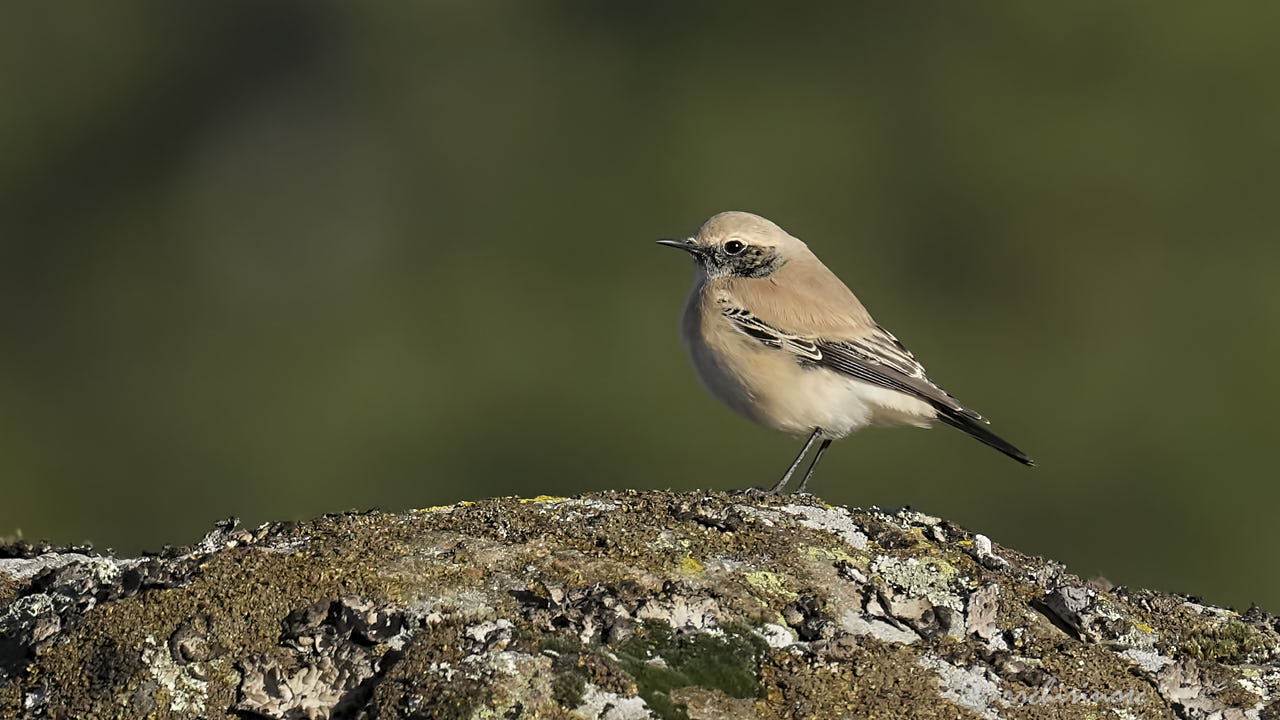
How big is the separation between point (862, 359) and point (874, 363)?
8 cm

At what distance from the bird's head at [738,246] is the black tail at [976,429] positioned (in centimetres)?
165

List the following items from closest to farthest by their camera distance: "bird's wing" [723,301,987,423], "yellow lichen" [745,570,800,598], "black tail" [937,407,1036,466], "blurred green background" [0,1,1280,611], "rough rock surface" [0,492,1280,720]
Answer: "rough rock surface" [0,492,1280,720] < "yellow lichen" [745,570,800,598] < "black tail" [937,407,1036,466] < "bird's wing" [723,301,987,423] < "blurred green background" [0,1,1280,611]

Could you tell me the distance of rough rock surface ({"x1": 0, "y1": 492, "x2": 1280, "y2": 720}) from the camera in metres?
4.84

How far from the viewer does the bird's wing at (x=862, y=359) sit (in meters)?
9.57

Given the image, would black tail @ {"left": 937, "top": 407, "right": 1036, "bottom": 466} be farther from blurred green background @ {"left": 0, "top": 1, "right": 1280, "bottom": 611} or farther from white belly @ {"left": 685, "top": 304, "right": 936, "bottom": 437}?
blurred green background @ {"left": 0, "top": 1, "right": 1280, "bottom": 611}

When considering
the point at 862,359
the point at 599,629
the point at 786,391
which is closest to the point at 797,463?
the point at 786,391

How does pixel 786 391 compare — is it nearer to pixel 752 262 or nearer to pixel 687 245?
pixel 752 262

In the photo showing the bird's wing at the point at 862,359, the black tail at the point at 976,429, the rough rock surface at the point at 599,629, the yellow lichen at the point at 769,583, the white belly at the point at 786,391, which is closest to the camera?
the rough rock surface at the point at 599,629

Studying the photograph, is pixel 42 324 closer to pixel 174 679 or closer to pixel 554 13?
pixel 554 13

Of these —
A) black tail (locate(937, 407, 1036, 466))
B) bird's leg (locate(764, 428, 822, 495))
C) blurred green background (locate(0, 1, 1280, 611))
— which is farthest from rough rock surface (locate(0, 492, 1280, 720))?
blurred green background (locate(0, 1, 1280, 611))

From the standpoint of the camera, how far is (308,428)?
91.5 ft

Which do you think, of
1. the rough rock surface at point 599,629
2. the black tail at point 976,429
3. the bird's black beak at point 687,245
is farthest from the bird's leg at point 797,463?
the rough rock surface at point 599,629

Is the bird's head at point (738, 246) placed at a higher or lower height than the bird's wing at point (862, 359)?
higher

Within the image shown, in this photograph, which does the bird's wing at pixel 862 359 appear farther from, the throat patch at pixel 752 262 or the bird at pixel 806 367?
the throat patch at pixel 752 262
